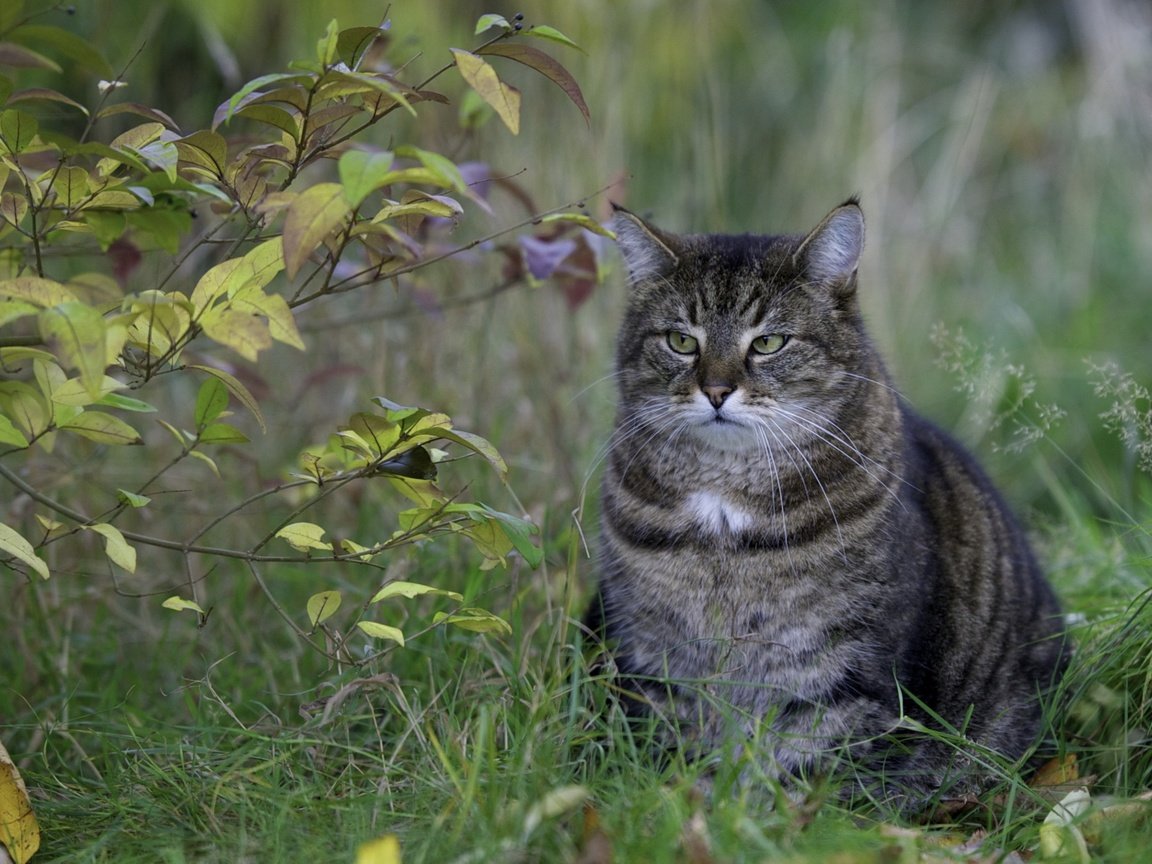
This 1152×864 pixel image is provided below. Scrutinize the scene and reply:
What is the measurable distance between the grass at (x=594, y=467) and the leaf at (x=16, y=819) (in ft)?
0.16

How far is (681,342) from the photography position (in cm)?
242

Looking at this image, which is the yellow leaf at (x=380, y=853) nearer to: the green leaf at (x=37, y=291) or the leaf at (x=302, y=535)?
the leaf at (x=302, y=535)

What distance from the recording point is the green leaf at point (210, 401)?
6.42 feet

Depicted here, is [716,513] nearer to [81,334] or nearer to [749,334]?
[749,334]

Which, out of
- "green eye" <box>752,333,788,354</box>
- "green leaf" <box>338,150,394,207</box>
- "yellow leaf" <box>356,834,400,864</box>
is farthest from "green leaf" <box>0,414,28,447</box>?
"green eye" <box>752,333,788,354</box>

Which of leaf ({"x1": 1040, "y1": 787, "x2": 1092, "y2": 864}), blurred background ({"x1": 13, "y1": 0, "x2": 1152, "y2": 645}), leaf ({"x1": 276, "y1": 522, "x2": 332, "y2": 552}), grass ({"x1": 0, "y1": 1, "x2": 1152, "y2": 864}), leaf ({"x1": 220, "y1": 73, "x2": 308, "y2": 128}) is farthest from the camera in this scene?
blurred background ({"x1": 13, "y1": 0, "x2": 1152, "y2": 645})

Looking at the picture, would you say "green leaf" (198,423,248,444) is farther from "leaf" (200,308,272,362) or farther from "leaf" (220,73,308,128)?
"leaf" (220,73,308,128)

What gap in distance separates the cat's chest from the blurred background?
0.22 m

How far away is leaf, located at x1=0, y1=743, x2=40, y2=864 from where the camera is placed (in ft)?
6.23

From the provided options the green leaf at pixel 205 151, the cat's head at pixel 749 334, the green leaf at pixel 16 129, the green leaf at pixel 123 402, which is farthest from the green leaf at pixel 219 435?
the cat's head at pixel 749 334

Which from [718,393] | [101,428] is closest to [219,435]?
[101,428]

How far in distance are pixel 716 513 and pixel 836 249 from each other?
0.52 m

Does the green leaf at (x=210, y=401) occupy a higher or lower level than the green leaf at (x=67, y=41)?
lower

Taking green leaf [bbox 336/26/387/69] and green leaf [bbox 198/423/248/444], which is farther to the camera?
green leaf [bbox 198/423/248/444]
